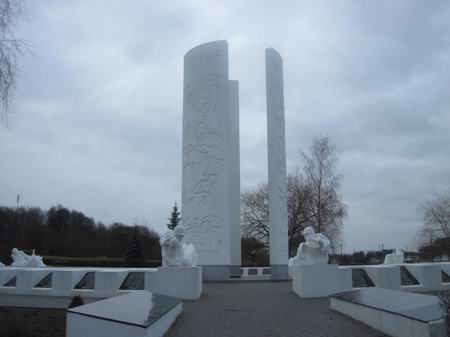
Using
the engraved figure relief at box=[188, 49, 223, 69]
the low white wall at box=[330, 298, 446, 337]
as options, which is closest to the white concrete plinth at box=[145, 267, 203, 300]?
the low white wall at box=[330, 298, 446, 337]

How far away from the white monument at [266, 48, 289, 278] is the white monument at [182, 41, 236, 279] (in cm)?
227

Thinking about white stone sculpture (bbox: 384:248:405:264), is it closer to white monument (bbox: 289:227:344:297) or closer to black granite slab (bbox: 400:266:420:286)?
black granite slab (bbox: 400:266:420:286)

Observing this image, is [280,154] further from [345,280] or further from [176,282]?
[176,282]

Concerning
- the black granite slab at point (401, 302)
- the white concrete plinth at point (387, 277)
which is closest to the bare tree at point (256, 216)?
the white concrete plinth at point (387, 277)

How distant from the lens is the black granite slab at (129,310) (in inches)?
216

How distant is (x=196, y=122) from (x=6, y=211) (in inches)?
1459

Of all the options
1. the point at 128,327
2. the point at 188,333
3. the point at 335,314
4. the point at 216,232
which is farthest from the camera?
the point at 216,232

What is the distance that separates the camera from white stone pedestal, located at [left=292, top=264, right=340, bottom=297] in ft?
38.6

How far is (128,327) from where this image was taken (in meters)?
5.33

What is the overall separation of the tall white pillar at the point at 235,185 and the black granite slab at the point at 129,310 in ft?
55.0

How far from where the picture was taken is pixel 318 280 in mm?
11875

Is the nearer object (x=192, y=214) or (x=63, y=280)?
(x=63, y=280)

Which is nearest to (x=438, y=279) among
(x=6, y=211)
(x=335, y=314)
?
(x=335, y=314)

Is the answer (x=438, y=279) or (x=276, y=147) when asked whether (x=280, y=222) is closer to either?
(x=276, y=147)
